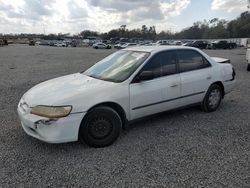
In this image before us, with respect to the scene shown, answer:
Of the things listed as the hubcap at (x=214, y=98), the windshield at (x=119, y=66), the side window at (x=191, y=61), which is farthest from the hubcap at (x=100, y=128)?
the hubcap at (x=214, y=98)

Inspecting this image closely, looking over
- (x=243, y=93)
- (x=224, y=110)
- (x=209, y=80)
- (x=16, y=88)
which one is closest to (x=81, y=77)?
(x=209, y=80)

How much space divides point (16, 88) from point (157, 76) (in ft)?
18.6

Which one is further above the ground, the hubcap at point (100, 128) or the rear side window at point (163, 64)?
the rear side window at point (163, 64)

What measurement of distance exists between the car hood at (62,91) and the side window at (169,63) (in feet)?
3.91

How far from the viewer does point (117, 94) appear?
3.82 meters

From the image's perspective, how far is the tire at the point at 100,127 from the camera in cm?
362

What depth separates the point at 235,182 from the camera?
2.89 m

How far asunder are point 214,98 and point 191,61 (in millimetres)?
1092

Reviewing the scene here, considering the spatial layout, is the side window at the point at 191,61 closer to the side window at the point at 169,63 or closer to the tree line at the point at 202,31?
the side window at the point at 169,63

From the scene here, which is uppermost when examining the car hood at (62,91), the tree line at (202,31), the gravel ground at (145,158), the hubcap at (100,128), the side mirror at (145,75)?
the tree line at (202,31)

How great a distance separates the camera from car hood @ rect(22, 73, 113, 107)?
3.51 m

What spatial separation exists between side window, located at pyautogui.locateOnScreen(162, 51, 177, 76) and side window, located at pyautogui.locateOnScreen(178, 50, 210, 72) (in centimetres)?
16

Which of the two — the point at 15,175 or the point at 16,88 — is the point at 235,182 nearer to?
the point at 15,175

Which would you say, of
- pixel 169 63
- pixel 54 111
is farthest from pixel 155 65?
pixel 54 111
